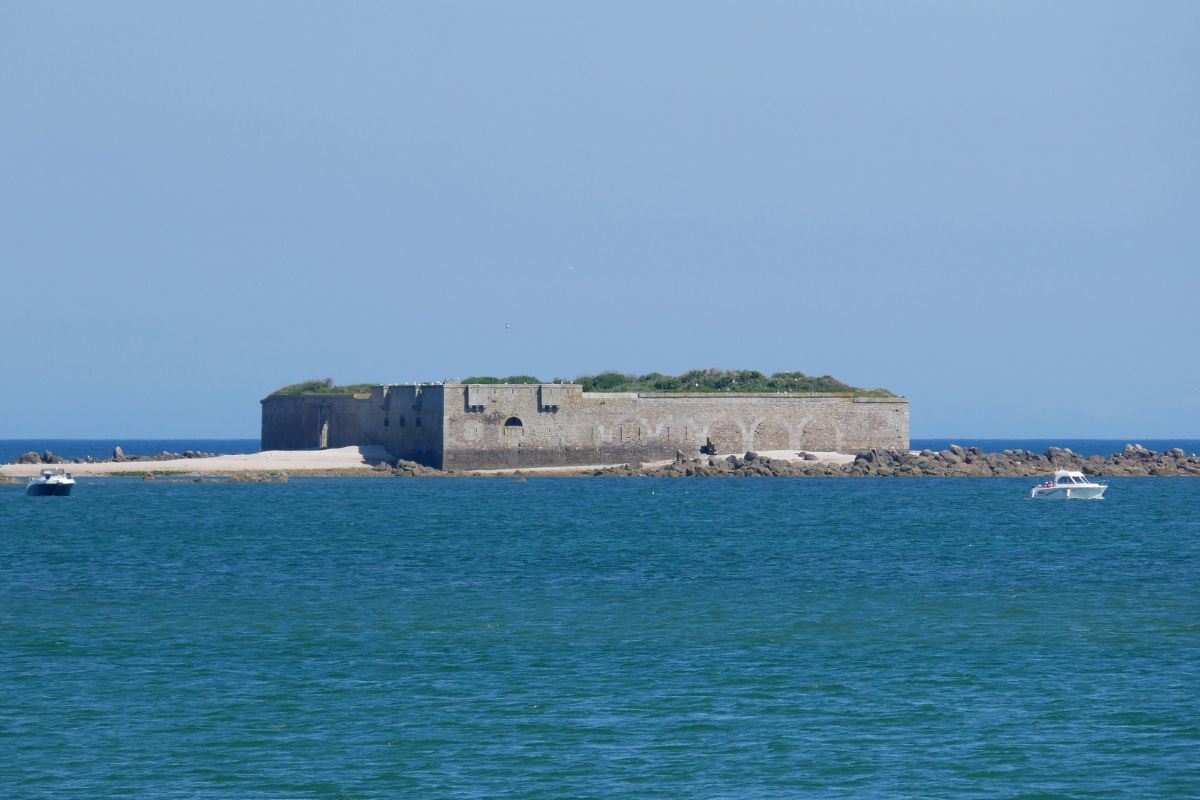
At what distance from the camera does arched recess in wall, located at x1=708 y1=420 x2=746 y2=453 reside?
75812mm

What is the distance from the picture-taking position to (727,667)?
21.6 meters

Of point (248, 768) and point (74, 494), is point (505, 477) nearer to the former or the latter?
point (74, 494)

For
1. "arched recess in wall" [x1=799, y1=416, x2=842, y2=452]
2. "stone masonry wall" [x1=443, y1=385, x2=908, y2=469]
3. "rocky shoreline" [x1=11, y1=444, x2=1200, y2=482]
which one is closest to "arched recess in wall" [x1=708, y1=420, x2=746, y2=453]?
"stone masonry wall" [x1=443, y1=385, x2=908, y2=469]

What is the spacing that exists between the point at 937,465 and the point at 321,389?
102 feet

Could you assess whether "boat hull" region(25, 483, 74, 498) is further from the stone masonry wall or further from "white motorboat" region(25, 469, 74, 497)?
the stone masonry wall

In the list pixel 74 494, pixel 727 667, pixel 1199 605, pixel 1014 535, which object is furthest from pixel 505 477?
pixel 727 667

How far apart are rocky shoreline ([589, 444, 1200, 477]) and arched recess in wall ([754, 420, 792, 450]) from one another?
1056 mm

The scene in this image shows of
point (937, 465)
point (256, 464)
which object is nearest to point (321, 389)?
point (256, 464)

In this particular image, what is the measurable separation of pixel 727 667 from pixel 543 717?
157 inches

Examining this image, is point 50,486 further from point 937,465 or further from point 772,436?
point 937,465

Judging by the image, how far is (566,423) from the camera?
72562mm

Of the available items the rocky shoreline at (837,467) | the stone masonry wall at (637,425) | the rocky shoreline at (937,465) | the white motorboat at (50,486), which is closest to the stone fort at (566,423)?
the stone masonry wall at (637,425)

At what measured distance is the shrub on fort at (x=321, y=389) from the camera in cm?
7906

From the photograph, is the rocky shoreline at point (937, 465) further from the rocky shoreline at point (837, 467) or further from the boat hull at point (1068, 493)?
the boat hull at point (1068, 493)
